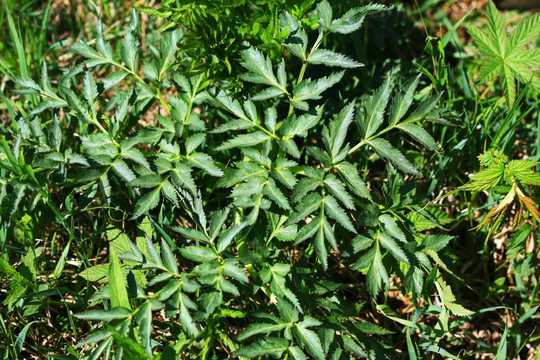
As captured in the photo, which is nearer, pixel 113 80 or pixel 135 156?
pixel 135 156

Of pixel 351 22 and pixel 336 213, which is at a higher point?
pixel 351 22

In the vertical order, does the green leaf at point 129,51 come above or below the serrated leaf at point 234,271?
above

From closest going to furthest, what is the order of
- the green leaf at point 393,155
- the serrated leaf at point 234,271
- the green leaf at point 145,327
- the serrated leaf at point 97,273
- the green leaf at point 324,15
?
the green leaf at point 145,327, the serrated leaf at point 234,271, the green leaf at point 393,155, the green leaf at point 324,15, the serrated leaf at point 97,273

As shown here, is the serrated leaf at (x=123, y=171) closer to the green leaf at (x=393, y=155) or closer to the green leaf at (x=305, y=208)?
the green leaf at (x=305, y=208)

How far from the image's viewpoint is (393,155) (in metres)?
2.07

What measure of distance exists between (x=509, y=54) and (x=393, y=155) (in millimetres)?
955

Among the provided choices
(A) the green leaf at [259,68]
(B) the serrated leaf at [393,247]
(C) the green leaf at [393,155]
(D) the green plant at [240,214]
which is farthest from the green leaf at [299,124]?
(B) the serrated leaf at [393,247]

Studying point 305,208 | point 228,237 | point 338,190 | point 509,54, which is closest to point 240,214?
point 228,237

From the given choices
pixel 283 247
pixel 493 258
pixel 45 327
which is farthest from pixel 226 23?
pixel 493 258

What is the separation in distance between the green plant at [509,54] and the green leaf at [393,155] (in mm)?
759

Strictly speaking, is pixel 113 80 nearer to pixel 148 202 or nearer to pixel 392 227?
pixel 148 202

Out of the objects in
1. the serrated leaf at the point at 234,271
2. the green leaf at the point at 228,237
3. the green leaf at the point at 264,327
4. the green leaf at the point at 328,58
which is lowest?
the green leaf at the point at 264,327

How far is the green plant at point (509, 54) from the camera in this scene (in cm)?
252

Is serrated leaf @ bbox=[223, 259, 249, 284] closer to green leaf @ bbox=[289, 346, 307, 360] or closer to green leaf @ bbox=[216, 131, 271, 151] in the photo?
green leaf @ bbox=[289, 346, 307, 360]
